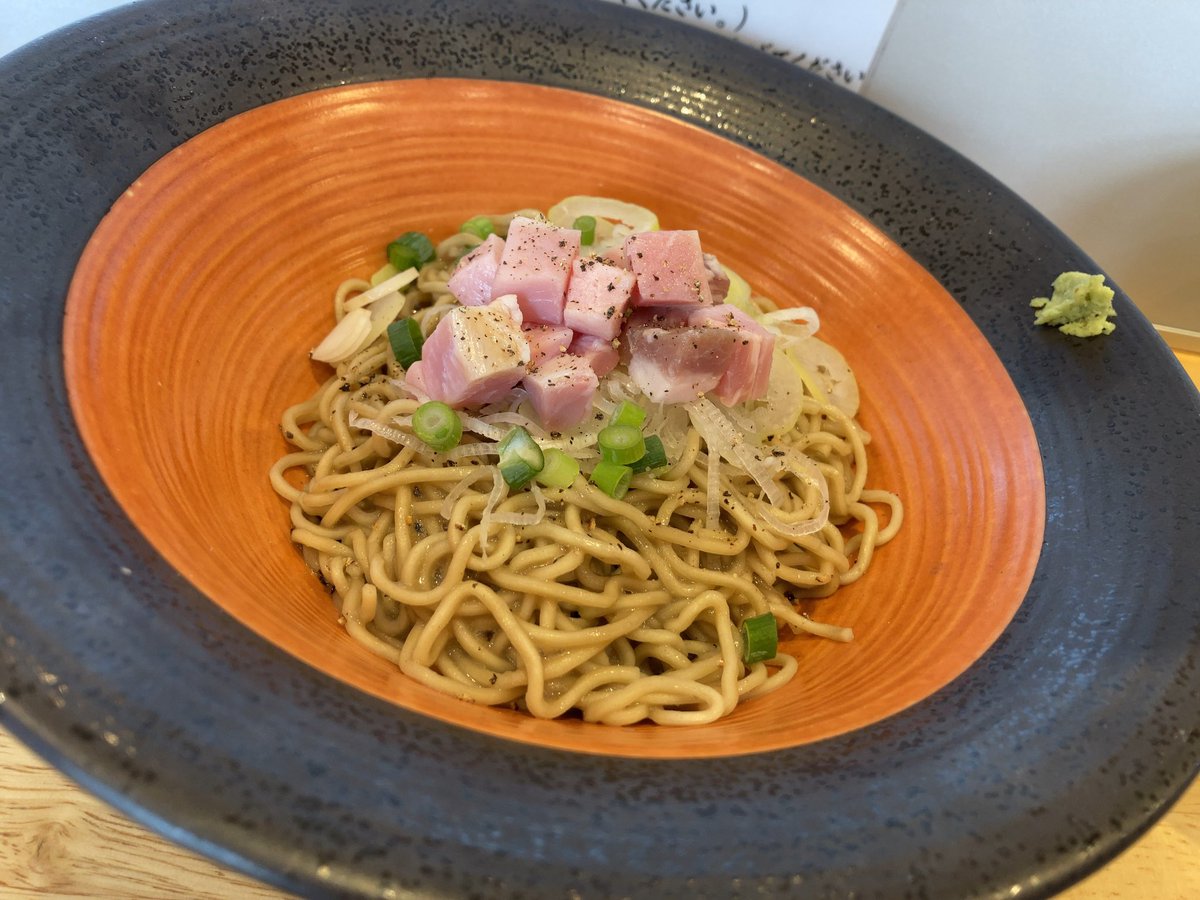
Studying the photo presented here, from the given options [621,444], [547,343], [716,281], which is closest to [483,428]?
[547,343]

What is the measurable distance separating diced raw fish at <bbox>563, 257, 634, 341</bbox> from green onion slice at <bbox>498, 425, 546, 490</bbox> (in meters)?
0.38

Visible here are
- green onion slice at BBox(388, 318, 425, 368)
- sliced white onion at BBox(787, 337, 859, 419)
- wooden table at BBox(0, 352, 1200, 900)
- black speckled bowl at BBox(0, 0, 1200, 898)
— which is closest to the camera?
black speckled bowl at BBox(0, 0, 1200, 898)

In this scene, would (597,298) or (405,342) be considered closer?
(597,298)

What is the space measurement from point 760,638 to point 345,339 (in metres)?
1.58

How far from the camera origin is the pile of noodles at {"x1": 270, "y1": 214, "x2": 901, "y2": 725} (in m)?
2.08

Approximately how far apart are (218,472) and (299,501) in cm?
26

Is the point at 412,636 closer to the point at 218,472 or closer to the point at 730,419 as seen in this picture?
the point at 218,472

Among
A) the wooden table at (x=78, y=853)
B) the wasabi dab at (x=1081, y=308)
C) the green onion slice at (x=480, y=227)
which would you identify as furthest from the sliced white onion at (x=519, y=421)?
the wasabi dab at (x=1081, y=308)

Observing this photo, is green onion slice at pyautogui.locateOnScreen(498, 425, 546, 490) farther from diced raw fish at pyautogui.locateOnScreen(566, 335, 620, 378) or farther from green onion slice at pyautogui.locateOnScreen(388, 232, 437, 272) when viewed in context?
green onion slice at pyautogui.locateOnScreen(388, 232, 437, 272)

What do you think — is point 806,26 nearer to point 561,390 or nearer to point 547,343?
point 547,343

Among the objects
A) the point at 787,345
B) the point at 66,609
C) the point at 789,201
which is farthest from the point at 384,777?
the point at 789,201

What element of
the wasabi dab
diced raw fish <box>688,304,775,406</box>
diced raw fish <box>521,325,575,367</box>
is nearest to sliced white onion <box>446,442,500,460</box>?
diced raw fish <box>521,325,575,367</box>

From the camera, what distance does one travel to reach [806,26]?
2.91m

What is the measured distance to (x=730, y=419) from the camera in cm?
246
